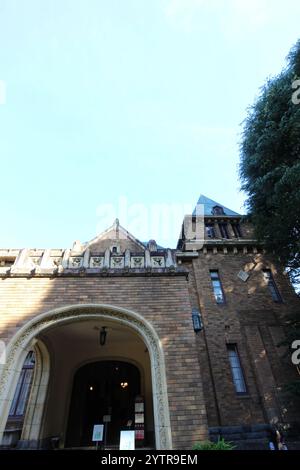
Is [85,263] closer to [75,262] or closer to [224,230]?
[75,262]

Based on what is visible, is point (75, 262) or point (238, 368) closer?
point (75, 262)

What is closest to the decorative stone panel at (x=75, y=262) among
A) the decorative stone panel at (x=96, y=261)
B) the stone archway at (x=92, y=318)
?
the decorative stone panel at (x=96, y=261)

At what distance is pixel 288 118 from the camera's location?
363 inches

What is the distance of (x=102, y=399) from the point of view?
9445mm

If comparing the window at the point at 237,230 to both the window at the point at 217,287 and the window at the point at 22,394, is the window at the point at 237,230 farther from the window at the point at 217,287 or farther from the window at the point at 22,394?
the window at the point at 22,394

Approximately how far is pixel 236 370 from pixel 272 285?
4.51m

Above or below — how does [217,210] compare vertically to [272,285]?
above

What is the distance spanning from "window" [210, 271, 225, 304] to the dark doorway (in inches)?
184

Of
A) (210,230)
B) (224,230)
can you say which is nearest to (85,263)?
(210,230)

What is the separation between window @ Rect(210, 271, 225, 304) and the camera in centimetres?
1116

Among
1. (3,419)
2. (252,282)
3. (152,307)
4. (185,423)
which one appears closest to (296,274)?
(252,282)

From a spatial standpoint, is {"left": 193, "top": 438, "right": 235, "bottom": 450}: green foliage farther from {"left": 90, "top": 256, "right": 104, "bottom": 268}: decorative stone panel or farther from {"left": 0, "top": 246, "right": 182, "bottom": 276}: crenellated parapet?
{"left": 90, "top": 256, "right": 104, "bottom": 268}: decorative stone panel

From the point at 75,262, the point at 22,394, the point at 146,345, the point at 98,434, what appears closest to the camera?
the point at 146,345
